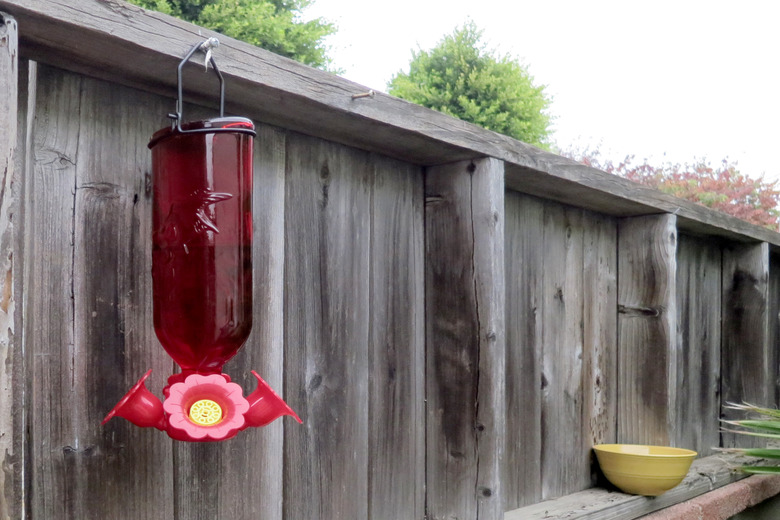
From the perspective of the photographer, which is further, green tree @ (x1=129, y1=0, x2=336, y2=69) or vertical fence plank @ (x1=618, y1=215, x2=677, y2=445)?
green tree @ (x1=129, y1=0, x2=336, y2=69)

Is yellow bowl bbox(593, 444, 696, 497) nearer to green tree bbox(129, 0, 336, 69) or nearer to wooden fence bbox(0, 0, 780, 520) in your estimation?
wooden fence bbox(0, 0, 780, 520)

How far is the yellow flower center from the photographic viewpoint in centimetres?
114

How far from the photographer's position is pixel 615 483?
99.7 inches

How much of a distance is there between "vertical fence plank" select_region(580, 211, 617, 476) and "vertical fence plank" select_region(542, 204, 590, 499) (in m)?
0.04

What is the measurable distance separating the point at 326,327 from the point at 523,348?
0.84 metres

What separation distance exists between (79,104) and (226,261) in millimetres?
395

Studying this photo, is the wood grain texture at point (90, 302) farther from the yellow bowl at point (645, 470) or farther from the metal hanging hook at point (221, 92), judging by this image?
the yellow bowl at point (645, 470)

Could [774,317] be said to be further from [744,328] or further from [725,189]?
[725,189]

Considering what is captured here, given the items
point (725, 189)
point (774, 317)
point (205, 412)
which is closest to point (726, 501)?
point (774, 317)

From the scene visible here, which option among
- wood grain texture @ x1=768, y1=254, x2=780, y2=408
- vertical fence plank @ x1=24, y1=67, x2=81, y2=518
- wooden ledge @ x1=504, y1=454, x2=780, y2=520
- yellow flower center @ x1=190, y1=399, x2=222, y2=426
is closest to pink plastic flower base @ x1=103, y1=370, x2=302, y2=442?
yellow flower center @ x1=190, y1=399, x2=222, y2=426

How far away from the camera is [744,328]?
3574 millimetres

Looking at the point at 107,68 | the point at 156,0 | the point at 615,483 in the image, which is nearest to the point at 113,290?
the point at 107,68

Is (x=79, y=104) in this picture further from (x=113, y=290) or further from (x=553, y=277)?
(x=553, y=277)

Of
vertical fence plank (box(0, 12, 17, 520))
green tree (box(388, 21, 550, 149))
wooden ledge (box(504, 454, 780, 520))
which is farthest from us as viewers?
green tree (box(388, 21, 550, 149))
